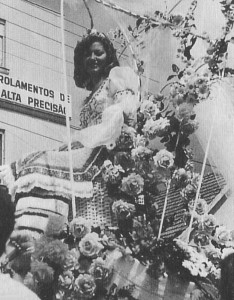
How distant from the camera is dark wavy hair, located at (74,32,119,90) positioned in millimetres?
3631

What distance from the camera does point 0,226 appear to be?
8.63 ft

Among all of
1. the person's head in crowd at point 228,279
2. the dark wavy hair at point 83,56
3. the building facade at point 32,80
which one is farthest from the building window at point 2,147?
the person's head in crowd at point 228,279

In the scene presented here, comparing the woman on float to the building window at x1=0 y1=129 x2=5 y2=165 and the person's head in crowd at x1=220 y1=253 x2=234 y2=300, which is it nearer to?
the building window at x1=0 y1=129 x2=5 y2=165

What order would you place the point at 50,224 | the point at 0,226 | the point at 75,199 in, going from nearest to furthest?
the point at 0,226 < the point at 50,224 < the point at 75,199

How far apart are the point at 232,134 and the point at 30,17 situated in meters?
1.07

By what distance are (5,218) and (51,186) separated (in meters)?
0.74

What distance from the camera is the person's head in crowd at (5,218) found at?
2.60m

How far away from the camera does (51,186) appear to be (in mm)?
3400

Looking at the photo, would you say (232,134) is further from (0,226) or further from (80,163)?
(0,226)

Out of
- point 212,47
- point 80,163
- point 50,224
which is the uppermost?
point 212,47

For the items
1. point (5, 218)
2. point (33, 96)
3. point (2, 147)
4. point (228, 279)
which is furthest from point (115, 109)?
point (228, 279)

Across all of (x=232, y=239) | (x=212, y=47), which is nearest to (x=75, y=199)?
(x=232, y=239)

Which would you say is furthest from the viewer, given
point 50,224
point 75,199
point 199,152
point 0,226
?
point 199,152

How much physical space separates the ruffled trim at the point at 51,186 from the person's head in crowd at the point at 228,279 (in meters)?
1.00
